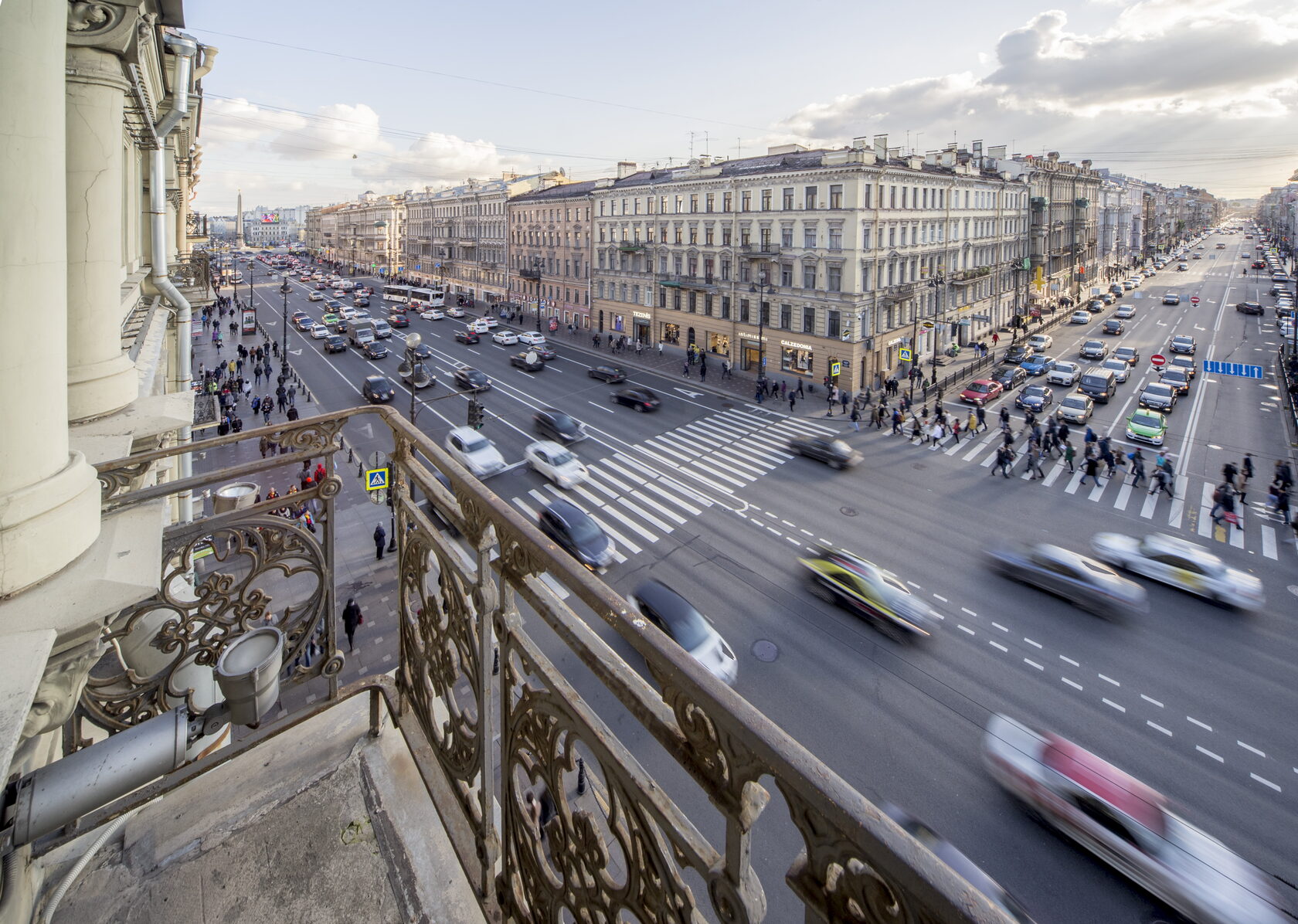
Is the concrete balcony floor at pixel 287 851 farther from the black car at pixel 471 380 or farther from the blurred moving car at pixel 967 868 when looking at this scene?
the black car at pixel 471 380

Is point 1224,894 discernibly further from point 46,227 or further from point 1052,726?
point 46,227

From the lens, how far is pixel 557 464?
79.1 ft

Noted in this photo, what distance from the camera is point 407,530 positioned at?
3.69m

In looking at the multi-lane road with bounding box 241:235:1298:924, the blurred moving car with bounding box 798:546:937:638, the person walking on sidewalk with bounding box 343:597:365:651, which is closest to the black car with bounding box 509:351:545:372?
the multi-lane road with bounding box 241:235:1298:924

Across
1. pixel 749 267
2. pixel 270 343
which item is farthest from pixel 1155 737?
pixel 270 343

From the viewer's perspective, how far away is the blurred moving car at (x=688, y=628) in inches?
484

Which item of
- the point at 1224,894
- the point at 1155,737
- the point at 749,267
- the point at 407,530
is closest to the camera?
the point at 407,530

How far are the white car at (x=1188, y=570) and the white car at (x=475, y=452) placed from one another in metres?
19.9

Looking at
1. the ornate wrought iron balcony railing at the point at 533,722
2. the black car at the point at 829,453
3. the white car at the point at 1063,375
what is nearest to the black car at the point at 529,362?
the black car at the point at 829,453

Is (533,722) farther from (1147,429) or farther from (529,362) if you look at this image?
(529,362)

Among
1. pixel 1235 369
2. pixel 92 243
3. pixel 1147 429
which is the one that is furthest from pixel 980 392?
pixel 92 243

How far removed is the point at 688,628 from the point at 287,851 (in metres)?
9.71

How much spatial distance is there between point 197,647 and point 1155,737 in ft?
46.7

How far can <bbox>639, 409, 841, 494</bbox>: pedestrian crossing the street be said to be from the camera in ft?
80.9
